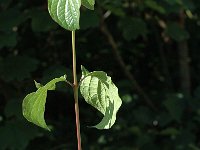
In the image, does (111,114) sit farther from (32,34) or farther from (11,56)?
(32,34)

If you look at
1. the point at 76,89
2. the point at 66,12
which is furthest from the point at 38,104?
the point at 66,12

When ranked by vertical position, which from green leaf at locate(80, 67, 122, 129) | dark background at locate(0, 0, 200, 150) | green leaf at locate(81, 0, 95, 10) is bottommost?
dark background at locate(0, 0, 200, 150)

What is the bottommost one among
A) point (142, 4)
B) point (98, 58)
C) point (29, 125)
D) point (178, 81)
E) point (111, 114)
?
point (178, 81)

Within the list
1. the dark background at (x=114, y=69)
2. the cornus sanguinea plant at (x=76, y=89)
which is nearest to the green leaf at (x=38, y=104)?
the cornus sanguinea plant at (x=76, y=89)

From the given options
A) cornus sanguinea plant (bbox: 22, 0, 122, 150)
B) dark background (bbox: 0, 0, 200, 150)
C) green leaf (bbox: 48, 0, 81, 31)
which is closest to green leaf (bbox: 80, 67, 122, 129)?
cornus sanguinea plant (bbox: 22, 0, 122, 150)

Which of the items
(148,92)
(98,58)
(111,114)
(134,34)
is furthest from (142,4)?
(111,114)

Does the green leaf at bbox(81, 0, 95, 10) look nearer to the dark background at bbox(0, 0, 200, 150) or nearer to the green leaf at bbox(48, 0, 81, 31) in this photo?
the green leaf at bbox(48, 0, 81, 31)

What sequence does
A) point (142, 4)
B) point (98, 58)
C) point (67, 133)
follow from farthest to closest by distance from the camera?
point (98, 58) < point (67, 133) < point (142, 4)

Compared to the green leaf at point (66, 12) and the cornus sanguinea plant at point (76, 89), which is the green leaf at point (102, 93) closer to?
A: the cornus sanguinea plant at point (76, 89)
